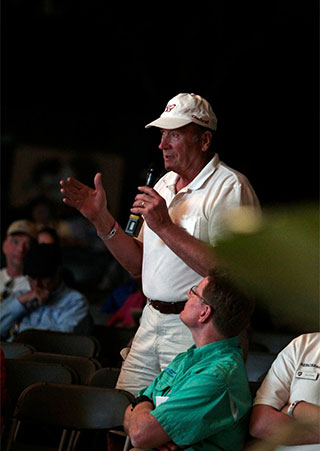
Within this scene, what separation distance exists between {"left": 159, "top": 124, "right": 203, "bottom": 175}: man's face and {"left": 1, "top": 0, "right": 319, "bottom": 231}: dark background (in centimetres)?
477

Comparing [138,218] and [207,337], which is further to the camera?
[138,218]

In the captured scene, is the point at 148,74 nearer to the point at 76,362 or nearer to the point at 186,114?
the point at 76,362

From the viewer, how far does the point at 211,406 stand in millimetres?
2074

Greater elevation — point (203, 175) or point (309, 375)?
point (203, 175)

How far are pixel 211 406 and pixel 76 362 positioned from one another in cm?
154

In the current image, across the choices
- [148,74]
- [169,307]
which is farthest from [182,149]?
[148,74]

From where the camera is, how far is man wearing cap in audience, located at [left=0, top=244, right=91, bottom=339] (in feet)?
14.8

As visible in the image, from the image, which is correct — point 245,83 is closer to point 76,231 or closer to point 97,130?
point 97,130

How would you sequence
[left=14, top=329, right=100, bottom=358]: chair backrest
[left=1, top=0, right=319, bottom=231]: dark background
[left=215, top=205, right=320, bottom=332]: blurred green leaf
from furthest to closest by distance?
[left=1, top=0, right=319, bottom=231]: dark background
[left=14, top=329, right=100, bottom=358]: chair backrest
[left=215, top=205, right=320, bottom=332]: blurred green leaf

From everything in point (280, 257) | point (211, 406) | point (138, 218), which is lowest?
point (211, 406)

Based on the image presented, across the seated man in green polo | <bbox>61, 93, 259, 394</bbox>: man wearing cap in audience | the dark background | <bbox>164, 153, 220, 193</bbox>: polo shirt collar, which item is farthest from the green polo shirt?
the dark background

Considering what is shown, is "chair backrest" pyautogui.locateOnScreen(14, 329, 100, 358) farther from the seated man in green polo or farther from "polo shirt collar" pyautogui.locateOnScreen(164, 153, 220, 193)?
the seated man in green polo

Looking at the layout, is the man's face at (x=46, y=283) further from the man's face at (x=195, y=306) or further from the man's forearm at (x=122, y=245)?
the man's face at (x=195, y=306)

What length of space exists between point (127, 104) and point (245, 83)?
5.27 ft
